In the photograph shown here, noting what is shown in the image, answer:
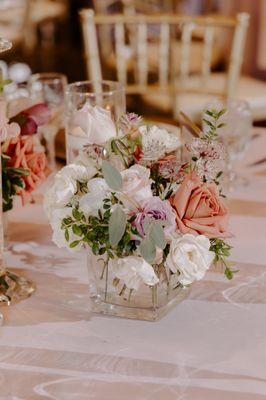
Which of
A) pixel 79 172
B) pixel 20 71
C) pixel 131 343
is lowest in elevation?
pixel 20 71

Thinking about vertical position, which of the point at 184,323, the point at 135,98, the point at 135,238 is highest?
the point at 135,238

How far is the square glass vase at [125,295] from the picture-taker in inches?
43.3

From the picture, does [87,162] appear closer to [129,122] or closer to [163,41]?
[129,122]

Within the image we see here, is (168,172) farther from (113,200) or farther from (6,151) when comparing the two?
(6,151)

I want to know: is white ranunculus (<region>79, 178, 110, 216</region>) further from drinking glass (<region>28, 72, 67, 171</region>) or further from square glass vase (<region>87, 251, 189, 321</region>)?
drinking glass (<region>28, 72, 67, 171</region>)

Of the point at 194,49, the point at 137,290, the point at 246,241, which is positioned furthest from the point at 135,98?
the point at 137,290

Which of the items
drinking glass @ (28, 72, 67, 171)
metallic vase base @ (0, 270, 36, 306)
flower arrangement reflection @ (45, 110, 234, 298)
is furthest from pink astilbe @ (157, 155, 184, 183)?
drinking glass @ (28, 72, 67, 171)

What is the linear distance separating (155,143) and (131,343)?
0.28 m

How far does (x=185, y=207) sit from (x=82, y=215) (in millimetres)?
141

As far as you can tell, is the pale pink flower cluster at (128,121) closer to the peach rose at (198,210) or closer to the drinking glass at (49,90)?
the peach rose at (198,210)

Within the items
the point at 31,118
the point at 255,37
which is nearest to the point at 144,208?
the point at 31,118

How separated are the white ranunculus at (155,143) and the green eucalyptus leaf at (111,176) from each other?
8 cm

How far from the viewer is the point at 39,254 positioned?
134cm

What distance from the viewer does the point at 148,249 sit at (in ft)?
3.24
